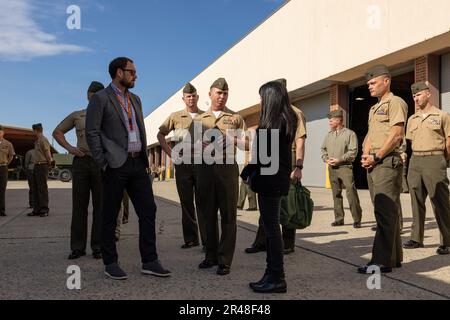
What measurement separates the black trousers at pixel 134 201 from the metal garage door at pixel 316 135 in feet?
46.3

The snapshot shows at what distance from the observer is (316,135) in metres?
18.0

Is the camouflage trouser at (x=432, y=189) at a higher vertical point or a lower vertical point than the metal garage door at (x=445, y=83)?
lower

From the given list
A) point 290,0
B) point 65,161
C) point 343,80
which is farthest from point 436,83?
point 65,161

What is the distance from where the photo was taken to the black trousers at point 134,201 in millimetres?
3762

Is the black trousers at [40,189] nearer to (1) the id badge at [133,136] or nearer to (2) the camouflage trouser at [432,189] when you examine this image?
(1) the id badge at [133,136]

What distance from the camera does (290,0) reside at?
17922 mm

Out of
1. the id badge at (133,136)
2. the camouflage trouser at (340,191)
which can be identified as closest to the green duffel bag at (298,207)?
the id badge at (133,136)

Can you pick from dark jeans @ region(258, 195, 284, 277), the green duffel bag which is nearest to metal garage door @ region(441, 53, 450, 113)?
the green duffel bag

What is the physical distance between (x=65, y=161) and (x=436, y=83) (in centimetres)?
2546

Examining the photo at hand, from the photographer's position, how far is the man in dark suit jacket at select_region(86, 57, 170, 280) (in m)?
3.74

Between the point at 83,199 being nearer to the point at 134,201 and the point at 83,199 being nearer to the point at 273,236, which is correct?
the point at 134,201

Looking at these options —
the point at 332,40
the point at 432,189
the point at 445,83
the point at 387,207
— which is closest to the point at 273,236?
the point at 387,207

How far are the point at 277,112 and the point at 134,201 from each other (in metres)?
1.53
